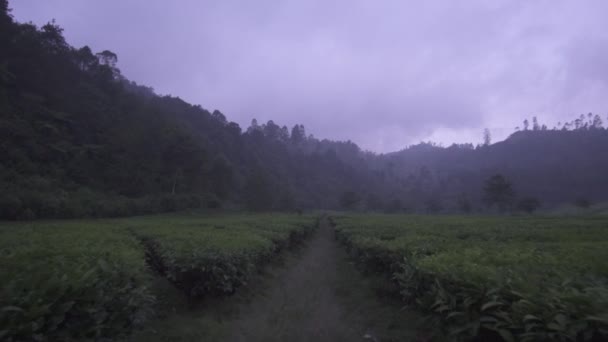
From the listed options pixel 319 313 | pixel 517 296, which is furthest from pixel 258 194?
pixel 517 296

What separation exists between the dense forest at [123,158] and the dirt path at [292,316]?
22992mm

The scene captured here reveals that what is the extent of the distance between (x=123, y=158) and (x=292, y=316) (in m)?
43.6

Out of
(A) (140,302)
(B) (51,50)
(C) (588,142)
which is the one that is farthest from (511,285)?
(C) (588,142)

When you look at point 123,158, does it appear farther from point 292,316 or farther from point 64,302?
point 64,302

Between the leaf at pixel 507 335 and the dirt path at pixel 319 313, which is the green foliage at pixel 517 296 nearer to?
the leaf at pixel 507 335

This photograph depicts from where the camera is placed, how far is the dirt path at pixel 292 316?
549 cm

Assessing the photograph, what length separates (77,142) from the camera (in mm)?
39281

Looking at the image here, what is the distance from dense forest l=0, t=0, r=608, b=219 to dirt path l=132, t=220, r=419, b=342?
75.4 feet

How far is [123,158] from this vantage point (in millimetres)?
42438

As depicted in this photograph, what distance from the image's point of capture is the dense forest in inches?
1169

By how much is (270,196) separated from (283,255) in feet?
135

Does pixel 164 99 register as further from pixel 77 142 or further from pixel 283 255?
pixel 283 255

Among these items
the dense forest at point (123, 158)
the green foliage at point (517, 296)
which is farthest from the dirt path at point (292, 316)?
the dense forest at point (123, 158)

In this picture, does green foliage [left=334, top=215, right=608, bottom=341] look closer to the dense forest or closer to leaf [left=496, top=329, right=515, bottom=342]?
leaf [left=496, top=329, right=515, bottom=342]
